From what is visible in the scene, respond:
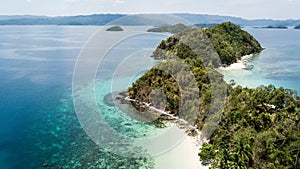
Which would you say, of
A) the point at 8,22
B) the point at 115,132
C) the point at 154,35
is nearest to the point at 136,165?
the point at 115,132

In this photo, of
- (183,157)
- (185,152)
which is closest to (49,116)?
(185,152)

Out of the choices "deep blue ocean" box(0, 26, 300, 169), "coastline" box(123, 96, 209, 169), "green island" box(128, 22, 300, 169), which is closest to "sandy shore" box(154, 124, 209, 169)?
"coastline" box(123, 96, 209, 169)

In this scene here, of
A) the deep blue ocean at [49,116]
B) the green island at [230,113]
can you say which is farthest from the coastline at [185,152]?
the deep blue ocean at [49,116]

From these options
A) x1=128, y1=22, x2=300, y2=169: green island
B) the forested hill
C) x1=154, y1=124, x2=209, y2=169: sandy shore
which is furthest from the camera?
the forested hill

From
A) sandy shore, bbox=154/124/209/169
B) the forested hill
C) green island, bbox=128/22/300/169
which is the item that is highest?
the forested hill

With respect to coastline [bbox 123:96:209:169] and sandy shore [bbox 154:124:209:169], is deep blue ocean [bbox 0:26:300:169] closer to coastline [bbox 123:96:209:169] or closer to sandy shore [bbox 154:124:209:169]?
sandy shore [bbox 154:124:209:169]

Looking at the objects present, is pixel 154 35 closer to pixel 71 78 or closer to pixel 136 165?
pixel 71 78

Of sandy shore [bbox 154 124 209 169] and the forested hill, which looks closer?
sandy shore [bbox 154 124 209 169]
